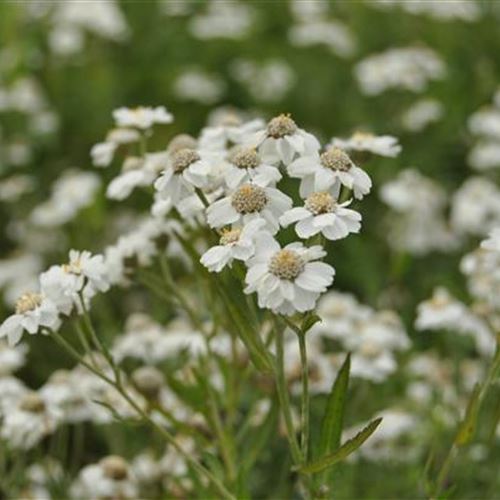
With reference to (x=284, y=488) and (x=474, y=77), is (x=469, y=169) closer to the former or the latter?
(x=474, y=77)

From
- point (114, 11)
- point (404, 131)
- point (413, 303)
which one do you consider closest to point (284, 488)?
point (413, 303)

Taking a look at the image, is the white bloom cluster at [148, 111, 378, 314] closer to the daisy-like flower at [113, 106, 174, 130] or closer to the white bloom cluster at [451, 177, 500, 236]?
the daisy-like flower at [113, 106, 174, 130]

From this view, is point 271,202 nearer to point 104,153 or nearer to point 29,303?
point 29,303

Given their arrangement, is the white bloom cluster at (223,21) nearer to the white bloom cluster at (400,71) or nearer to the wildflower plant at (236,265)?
the white bloom cluster at (400,71)

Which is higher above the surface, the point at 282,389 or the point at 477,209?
the point at 282,389

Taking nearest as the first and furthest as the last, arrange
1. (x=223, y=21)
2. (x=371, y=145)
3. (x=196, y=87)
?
(x=371, y=145) → (x=196, y=87) → (x=223, y=21)

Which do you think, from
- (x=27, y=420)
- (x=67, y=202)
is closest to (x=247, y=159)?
(x=27, y=420)
